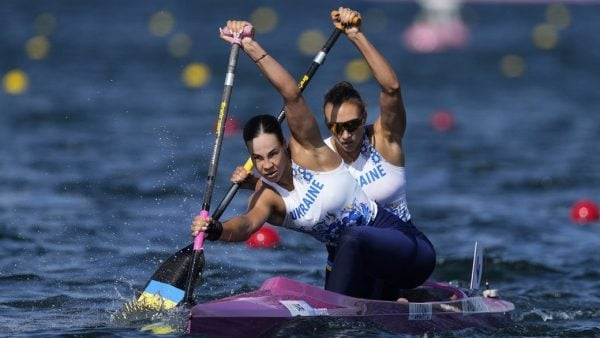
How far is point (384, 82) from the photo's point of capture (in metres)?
8.07

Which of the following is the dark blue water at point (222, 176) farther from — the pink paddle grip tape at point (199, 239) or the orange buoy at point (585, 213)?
the pink paddle grip tape at point (199, 239)

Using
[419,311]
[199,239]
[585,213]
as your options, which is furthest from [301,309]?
[585,213]

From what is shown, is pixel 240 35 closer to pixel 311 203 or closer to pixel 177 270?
pixel 311 203

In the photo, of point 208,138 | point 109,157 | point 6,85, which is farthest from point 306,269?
point 6,85

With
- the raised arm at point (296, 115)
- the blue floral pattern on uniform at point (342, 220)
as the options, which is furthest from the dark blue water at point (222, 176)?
the raised arm at point (296, 115)

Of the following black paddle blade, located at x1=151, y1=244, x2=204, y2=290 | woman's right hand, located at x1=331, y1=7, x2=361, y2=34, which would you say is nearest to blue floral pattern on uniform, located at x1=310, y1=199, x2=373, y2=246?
black paddle blade, located at x1=151, y1=244, x2=204, y2=290

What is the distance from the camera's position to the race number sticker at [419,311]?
8320 millimetres

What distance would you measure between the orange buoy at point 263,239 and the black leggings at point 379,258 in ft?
13.1

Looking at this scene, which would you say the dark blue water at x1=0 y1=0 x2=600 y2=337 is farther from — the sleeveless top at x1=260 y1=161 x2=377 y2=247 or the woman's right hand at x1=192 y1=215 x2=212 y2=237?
the woman's right hand at x1=192 y1=215 x2=212 y2=237

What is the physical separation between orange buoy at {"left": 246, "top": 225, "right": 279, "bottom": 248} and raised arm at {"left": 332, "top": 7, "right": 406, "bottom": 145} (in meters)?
4.36

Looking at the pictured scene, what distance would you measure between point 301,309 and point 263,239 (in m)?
4.88

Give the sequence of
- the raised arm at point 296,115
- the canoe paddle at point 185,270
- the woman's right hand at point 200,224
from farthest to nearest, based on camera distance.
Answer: the canoe paddle at point 185,270 < the raised arm at point 296,115 < the woman's right hand at point 200,224

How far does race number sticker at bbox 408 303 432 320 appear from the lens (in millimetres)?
8320

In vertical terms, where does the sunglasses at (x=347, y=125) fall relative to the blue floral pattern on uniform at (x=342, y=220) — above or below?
above
